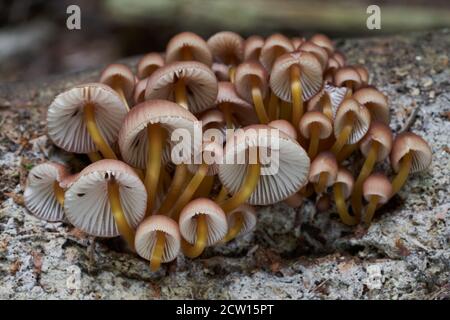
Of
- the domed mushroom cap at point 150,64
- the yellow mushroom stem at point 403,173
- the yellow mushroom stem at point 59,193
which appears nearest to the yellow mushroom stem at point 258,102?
the domed mushroom cap at point 150,64

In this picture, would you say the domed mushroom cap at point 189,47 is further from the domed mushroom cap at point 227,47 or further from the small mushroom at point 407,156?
the small mushroom at point 407,156

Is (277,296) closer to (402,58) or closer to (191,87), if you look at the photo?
(191,87)

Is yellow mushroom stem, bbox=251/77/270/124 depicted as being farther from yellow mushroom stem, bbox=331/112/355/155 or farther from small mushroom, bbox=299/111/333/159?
yellow mushroom stem, bbox=331/112/355/155

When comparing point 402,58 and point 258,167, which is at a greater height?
point 402,58

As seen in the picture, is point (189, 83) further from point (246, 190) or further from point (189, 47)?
point (246, 190)

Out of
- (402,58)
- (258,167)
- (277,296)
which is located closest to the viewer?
(258,167)

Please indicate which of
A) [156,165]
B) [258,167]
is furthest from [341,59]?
[156,165]

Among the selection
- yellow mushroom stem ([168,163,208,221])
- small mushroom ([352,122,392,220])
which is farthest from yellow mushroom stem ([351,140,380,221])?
yellow mushroom stem ([168,163,208,221])
